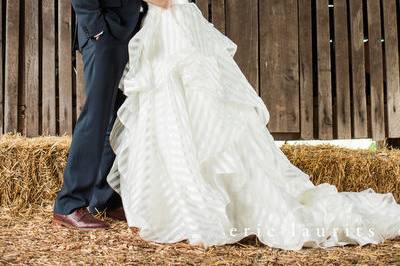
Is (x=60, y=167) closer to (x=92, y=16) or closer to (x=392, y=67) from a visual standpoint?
(x=92, y=16)

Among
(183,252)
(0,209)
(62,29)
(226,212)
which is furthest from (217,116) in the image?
(62,29)

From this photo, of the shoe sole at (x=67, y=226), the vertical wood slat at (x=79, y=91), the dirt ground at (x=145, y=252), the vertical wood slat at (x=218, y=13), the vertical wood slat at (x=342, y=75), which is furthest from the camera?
the vertical wood slat at (x=342, y=75)

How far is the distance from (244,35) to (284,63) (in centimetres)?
48

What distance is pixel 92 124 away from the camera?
118 inches

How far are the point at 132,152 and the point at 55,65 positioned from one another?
2526 mm

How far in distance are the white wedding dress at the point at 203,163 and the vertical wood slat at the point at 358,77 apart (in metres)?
2.32

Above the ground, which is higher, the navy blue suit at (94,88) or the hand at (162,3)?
the hand at (162,3)

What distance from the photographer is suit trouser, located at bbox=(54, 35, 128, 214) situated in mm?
2992

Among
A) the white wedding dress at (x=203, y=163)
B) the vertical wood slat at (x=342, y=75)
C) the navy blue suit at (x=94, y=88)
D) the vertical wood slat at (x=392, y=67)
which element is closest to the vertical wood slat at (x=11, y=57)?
the navy blue suit at (x=94, y=88)

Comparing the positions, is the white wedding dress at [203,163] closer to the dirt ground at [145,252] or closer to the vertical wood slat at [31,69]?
the dirt ground at [145,252]

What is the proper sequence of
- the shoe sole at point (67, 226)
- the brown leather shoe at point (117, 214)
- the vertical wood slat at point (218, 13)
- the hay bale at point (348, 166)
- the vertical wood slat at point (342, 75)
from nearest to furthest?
the shoe sole at point (67, 226)
the brown leather shoe at point (117, 214)
the hay bale at point (348, 166)
the vertical wood slat at point (218, 13)
the vertical wood slat at point (342, 75)

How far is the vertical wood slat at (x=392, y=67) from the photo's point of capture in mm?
5348

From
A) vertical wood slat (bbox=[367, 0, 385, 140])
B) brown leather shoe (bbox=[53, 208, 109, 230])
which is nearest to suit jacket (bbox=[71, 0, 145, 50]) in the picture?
brown leather shoe (bbox=[53, 208, 109, 230])

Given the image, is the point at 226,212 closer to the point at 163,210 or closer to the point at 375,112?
the point at 163,210
